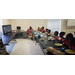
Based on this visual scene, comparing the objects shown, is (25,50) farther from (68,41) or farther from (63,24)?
(63,24)

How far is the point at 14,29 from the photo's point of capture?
6406 millimetres

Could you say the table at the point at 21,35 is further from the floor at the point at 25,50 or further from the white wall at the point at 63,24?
the white wall at the point at 63,24

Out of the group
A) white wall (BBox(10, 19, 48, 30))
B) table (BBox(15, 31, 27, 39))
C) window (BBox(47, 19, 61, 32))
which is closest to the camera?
table (BBox(15, 31, 27, 39))

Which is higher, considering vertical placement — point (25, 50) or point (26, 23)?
point (26, 23)

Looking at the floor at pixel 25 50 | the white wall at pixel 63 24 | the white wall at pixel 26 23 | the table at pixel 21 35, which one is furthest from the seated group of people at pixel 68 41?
the white wall at pixel 63 24

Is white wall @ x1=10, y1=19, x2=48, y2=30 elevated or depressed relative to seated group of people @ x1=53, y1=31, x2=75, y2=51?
elevated

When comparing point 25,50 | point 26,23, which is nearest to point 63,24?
point 26,23

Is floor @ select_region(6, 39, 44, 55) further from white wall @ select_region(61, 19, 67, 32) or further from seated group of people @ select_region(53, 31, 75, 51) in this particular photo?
white wall @ select_region(61, 19, 67, 32)

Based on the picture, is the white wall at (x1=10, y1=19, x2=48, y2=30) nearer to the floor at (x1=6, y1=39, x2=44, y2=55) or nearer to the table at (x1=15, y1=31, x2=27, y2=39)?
the table at (x1=15, y1=31, x2=27, y2=39)

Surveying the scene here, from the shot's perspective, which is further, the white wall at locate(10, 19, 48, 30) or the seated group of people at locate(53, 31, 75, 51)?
the white wall at locate(10, 19, 48, 30)

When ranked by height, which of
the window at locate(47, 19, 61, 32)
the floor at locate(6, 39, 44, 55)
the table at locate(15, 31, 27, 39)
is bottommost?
the floor at locate(6, 39, 44, 55)

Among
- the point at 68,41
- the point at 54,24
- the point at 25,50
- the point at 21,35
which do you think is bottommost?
the point at 25,50

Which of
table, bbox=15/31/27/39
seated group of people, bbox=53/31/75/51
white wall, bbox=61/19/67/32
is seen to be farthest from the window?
seated group of people, bbox=53/31/75/51

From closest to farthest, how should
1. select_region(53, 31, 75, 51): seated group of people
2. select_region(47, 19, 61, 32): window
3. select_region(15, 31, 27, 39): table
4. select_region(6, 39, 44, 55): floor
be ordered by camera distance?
select_region(53, 31, 75, 51): seated group of people
select_region(6, 39, 44, 55): floor
select_region(15, 31, 27, 39): table
select_region(47, 19, 61, 32): window
